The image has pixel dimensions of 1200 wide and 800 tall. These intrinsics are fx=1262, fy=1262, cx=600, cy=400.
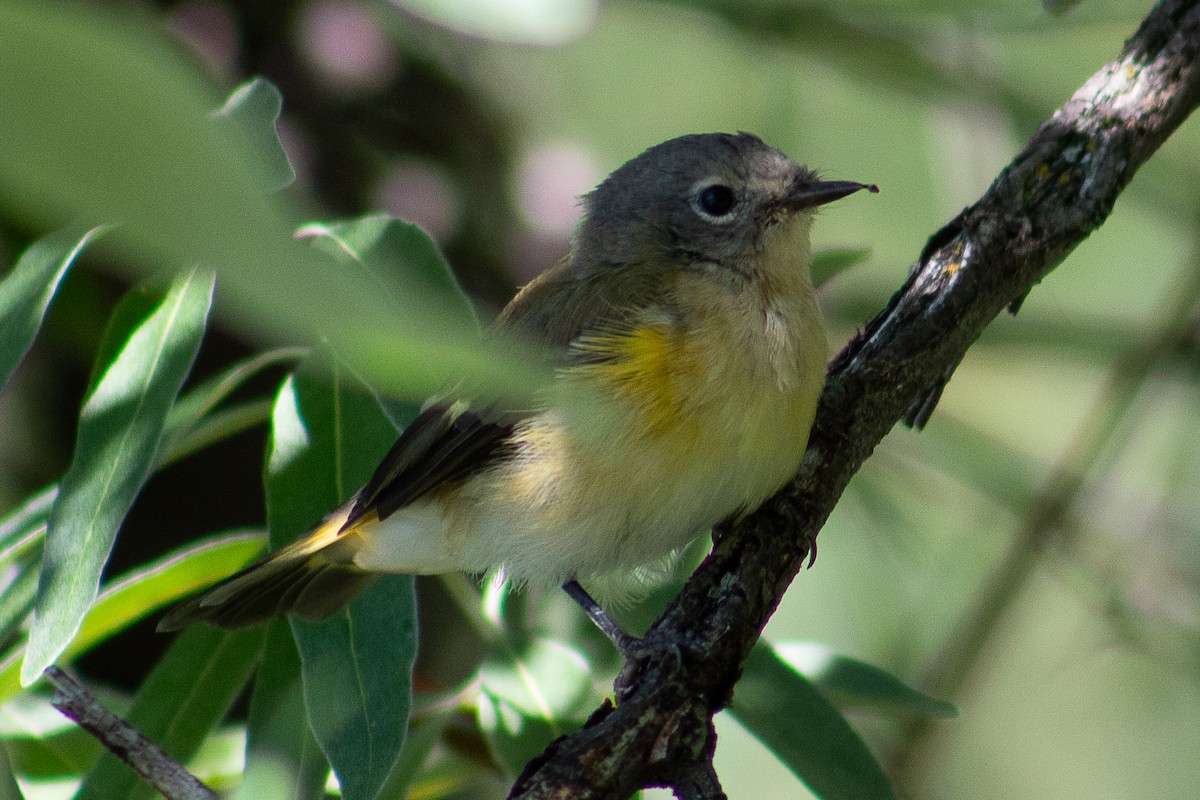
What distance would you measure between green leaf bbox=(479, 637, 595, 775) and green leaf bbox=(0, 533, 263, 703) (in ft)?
1.80

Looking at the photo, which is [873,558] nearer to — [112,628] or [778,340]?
[778,340]

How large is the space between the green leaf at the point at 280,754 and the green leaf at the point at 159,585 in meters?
0.32

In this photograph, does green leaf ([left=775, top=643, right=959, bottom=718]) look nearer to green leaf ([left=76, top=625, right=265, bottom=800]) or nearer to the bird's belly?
the bird's belly

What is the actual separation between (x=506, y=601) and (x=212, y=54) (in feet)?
7.34

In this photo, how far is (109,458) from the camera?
6.60 feet

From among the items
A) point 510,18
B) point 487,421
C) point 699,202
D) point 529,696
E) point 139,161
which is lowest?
point 139,161

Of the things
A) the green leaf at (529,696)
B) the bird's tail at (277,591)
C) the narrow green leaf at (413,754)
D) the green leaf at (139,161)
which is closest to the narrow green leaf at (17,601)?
the bird's tail at (277,591)

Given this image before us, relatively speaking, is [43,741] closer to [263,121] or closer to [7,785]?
[7,785]

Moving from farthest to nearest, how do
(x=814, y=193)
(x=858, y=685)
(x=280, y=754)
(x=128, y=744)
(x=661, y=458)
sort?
(x=814, y=193) → (x=858, y=685) → (x=661, y=458) → (x=280, y=754) → (x=128, y=744)

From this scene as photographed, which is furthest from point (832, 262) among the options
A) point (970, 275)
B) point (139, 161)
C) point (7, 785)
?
point (139, 161)

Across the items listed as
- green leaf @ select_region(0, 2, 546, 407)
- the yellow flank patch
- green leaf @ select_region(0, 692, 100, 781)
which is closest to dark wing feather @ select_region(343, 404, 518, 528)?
the yellow flank patch

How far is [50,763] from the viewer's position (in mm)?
2623

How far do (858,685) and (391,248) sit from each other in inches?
49.0

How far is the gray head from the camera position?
2.73 m
